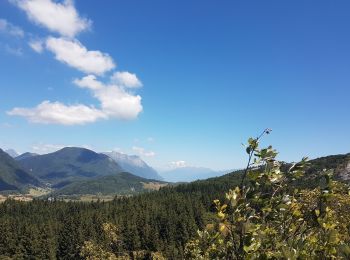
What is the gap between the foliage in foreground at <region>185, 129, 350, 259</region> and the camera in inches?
264

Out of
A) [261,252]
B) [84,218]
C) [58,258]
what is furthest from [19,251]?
[261,252]

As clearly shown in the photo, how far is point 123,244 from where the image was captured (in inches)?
6314

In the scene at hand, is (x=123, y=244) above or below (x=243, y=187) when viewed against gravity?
below

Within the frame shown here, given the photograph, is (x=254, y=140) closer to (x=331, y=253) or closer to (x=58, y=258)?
(x=331, y=253)

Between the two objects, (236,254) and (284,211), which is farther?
(284,211)

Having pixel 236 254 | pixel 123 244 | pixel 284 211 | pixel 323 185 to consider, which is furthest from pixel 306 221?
pixel 123 244

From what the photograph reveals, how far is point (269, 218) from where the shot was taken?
24.9 ft

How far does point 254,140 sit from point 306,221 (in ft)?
6.92

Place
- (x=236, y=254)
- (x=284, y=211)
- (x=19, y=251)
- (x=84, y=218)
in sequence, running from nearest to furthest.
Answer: (x=236, y=254)
(x=284, y=211)
(x=19, y=251)
(x=84, y=218)

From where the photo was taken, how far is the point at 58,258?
161m

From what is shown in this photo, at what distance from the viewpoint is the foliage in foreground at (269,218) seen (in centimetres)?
670

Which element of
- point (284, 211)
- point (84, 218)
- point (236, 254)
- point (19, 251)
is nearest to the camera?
point (236, 254)

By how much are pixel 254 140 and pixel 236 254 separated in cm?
219

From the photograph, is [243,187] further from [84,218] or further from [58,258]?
[84,218]
